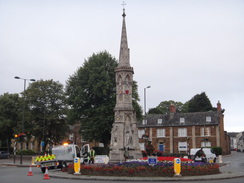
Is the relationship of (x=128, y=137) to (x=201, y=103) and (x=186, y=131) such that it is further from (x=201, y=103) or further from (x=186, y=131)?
(x=201, y=103)

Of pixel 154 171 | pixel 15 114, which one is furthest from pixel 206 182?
pixel 15 114

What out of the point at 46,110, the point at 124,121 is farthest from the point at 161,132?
the point at 124,121

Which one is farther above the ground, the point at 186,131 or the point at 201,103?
the point at 201,103

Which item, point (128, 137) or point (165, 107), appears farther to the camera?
point (165, 107)

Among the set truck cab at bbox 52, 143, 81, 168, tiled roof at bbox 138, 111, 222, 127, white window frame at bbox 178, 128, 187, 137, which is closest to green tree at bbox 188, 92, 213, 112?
tiled roof at bbox 138, 111, 222, 127

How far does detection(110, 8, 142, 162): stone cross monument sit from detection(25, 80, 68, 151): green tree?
20.1m

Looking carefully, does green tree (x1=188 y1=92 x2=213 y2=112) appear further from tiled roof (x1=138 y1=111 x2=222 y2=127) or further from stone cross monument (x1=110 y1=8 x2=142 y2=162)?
stone cross monument (x1=110 y1=8 x2=142 y2=162)

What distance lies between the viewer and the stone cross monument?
29748 millimetres

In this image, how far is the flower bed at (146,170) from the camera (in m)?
17.8

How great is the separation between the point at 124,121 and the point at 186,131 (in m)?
30.9

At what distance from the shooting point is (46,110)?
1971 inches

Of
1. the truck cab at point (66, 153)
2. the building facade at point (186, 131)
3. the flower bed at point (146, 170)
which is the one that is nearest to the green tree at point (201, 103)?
the building facade at point (186, 131)

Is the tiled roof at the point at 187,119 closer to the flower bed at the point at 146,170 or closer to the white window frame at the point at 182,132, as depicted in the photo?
the white window frame at the point at 182,132

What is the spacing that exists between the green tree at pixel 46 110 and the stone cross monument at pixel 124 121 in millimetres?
20079
